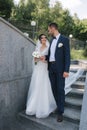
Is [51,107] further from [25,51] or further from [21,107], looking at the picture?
[25,51]

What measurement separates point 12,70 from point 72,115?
4.60 feet

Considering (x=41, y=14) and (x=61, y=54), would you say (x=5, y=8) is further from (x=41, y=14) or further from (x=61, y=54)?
(x=61, y=54)

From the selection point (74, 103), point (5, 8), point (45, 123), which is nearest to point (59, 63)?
point (74, 103)

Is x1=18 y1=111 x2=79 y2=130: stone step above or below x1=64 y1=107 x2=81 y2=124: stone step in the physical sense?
below

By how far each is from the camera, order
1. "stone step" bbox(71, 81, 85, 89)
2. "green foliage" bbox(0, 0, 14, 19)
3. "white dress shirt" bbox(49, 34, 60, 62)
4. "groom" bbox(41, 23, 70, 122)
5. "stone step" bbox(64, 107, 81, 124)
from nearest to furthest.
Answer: "stone step" bbox(64, 107, 81, 124), "groom" bbox(41, 23, 70, 122), "white dress shirt" bbox(49, 34, 60, 62), "stone step" bbox(71, 81, 85, 89), "green foliage" bbox(0, 0, 14, 19)

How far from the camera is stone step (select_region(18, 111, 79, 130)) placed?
4.20 meters

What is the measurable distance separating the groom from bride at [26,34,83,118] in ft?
0.77

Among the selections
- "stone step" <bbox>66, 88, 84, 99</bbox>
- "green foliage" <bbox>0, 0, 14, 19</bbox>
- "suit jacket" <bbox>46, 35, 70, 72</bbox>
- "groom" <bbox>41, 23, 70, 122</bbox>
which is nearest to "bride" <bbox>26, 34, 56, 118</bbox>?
"groom" <bbox>41, 23, 70, 122</bbox>

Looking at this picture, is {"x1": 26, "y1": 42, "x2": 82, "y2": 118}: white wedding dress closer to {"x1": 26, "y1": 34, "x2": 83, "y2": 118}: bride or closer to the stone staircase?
{"x1": 26, "y1": 34, "x2": 83, "y2": 118}: bride

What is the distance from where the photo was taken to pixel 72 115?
4457mm

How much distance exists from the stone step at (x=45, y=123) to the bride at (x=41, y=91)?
123mm

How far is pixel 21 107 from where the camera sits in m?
5.09

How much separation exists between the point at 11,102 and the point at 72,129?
1298 millimetres

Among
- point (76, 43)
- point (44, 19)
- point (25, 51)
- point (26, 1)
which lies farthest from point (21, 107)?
point (26, 1)
